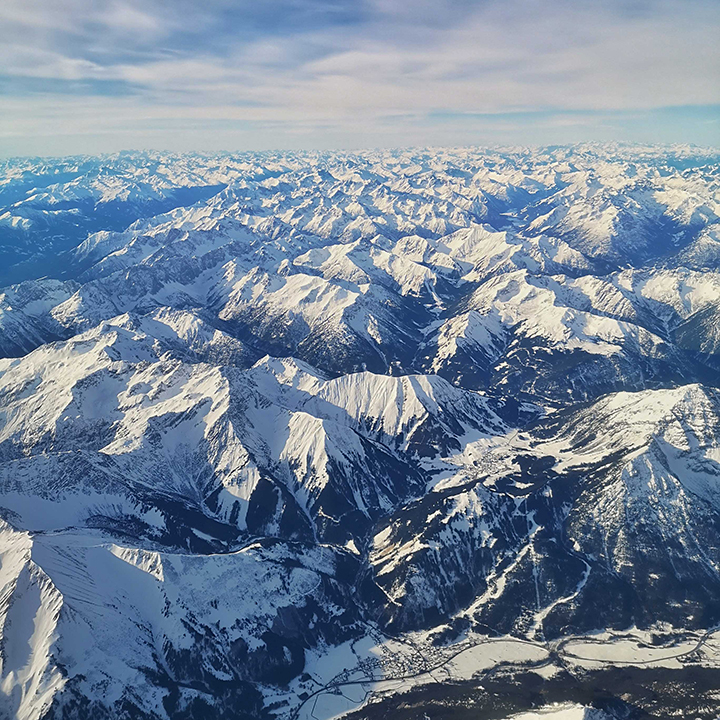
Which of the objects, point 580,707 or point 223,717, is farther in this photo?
point 223,717

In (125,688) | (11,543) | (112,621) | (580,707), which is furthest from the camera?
(11,543)

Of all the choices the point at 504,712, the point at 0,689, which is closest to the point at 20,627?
the point at 0,689

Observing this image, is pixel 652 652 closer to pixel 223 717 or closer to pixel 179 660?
pixel 223 717

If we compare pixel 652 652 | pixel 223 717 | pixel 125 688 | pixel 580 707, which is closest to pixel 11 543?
pixel 125 688

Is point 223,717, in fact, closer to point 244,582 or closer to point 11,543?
point 244,582

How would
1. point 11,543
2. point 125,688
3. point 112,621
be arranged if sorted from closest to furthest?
point 125,688, point 112,621, point 11,543

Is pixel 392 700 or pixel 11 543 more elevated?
pixel 11 543

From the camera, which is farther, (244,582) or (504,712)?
(244,582)

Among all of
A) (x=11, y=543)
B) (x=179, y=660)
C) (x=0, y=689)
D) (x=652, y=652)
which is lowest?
(x=652, y=652)

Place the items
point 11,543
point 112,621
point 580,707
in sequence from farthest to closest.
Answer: point 11,543
point 112,621
point 580,707
